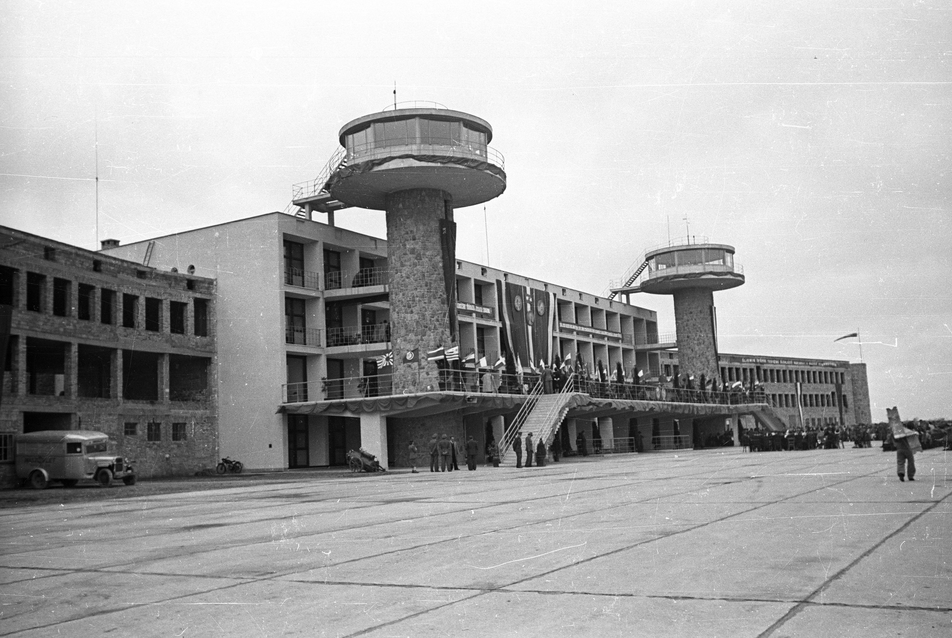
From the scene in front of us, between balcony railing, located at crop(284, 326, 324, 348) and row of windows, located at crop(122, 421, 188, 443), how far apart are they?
23.5 feet

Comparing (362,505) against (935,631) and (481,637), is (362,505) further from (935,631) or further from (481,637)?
(935,631)

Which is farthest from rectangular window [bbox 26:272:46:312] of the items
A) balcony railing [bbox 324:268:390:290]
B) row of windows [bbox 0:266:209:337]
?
balcony railing [bbox 324:268:390:290]

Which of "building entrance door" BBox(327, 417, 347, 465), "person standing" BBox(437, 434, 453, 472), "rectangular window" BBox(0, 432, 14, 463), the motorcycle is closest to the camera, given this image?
"rectangular window" BBox(0, 432, 14, 463)

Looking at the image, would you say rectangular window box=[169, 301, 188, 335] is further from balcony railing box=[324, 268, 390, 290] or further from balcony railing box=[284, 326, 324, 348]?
balcony railing box=[324, 268, 390, 290]

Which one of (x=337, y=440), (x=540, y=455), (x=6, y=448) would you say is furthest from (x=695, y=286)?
(x=6, y=448)

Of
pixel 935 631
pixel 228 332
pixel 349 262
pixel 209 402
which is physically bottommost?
pixel 935 631

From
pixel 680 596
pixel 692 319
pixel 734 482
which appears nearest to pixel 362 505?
pixel 734 482

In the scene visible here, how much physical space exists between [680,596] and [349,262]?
1799 inches

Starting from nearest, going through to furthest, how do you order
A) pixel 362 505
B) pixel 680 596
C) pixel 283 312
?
pixel 680 596, pixel 362 505, pixel 283 312

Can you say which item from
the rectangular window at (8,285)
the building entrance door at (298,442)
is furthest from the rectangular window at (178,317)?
A: the rectangular window at (8,285)

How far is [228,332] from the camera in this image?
47312mm

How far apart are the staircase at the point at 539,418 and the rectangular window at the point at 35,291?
2112 cm

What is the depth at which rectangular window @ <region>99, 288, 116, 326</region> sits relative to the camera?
40625 millimetres

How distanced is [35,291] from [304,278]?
14532mm
